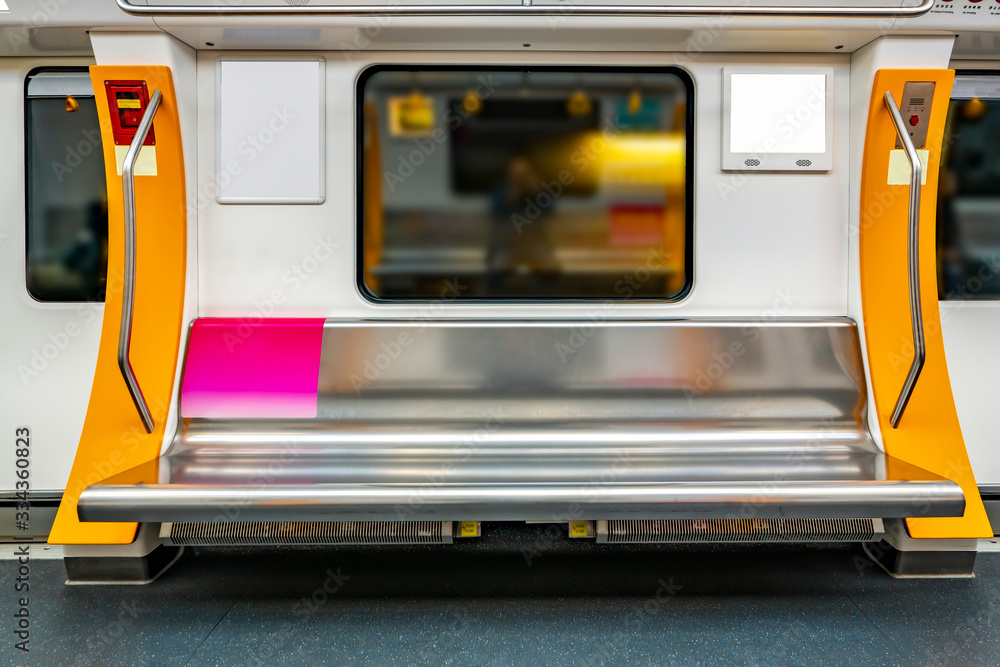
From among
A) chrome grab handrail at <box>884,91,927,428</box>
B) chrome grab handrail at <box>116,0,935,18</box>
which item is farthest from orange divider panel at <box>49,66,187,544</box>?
chrome grab handrail at <box>884,91,927,428</box>

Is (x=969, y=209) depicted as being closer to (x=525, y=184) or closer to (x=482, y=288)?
(x=525, y=184)

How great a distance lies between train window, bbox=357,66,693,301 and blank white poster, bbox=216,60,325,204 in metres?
0.18

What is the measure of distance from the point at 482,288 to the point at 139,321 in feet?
4.27

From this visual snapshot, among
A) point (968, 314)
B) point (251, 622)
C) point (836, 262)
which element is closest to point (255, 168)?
point (251, 622)

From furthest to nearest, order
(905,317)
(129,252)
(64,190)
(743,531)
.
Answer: (64,190) → (905,317) → (743,531) → (129,252)

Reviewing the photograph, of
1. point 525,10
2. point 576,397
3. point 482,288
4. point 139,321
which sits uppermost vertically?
point 525,10

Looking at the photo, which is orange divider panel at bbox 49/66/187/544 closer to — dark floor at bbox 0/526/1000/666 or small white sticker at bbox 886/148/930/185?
dark floor at bbox 0/526/1000/666

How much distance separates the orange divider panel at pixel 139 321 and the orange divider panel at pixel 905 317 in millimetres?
2603

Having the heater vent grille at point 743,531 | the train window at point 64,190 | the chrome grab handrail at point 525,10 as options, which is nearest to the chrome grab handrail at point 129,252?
the chrome grab handrail at point 525,10

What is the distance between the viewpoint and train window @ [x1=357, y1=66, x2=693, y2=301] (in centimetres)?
229

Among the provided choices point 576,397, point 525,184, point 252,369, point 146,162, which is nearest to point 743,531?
point 576,397

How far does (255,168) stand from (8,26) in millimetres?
896

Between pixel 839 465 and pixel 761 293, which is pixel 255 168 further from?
pixel 839 465

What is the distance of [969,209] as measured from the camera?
2.40 metres
